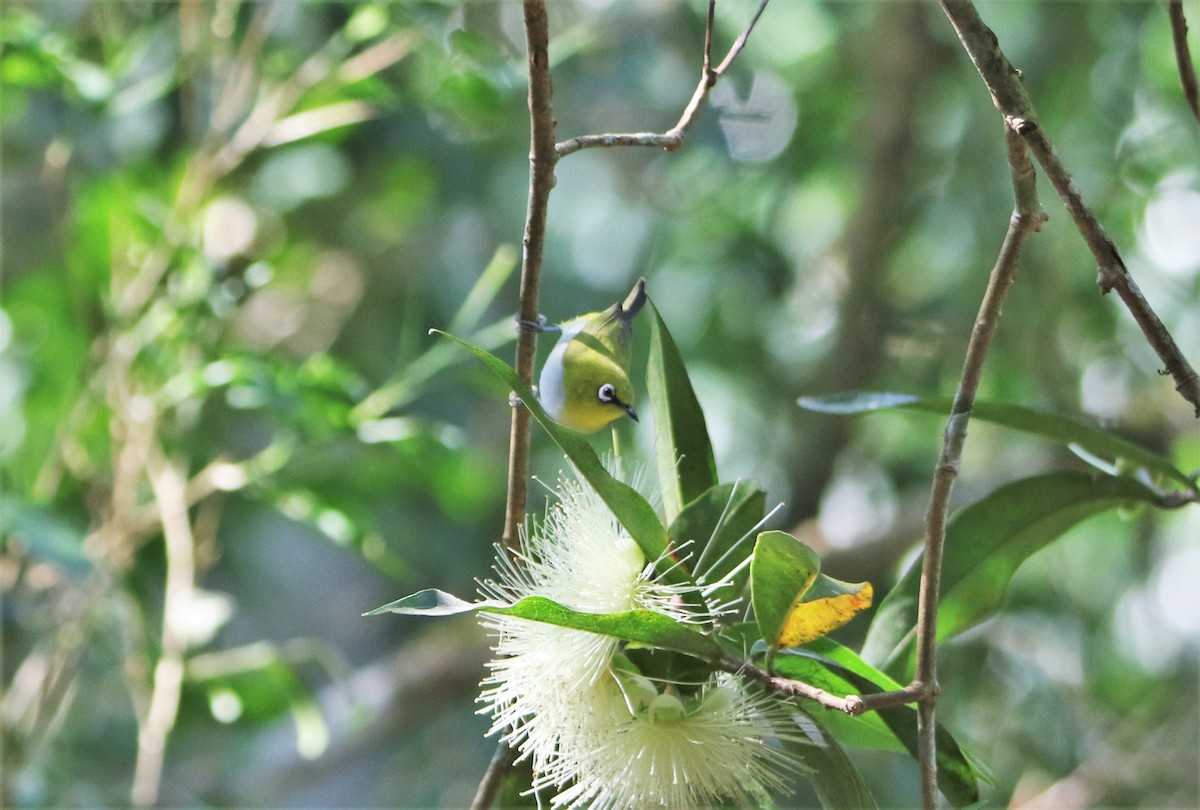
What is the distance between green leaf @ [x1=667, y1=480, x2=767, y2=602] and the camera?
29.4 inches

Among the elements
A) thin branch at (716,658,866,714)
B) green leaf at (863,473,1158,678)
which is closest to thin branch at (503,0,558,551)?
thin branch at (716,658,866,714)

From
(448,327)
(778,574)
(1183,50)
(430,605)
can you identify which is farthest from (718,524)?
(448,327)

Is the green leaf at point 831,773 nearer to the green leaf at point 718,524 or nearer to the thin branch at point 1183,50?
the green leaf at point 718,524

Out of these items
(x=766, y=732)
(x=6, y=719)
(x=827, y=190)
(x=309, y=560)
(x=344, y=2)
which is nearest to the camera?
(x=766, y=732)

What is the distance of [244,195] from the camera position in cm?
218

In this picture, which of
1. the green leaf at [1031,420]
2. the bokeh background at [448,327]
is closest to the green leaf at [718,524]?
the green leaf at [1031,420]

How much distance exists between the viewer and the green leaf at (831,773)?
28.4 inches

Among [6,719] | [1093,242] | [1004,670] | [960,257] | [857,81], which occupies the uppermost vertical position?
[857,81]

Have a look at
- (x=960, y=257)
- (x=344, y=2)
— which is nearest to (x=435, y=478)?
(x=344, y=2)

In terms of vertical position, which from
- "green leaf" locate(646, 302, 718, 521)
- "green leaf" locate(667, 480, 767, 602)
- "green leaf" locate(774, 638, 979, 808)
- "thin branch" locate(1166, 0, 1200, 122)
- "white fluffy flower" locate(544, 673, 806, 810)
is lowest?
"white fluffy flower" locate(544, 673, 806, 810)

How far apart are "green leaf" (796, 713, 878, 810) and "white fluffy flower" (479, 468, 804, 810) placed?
0.05 ft

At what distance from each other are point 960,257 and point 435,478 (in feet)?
5.36

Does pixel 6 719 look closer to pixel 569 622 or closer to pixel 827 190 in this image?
pixel 569 622

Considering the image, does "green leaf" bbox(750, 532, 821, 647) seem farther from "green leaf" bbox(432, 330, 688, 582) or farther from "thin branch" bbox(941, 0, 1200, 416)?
"thin branch" bbox(941, 0, 1200, 416)
